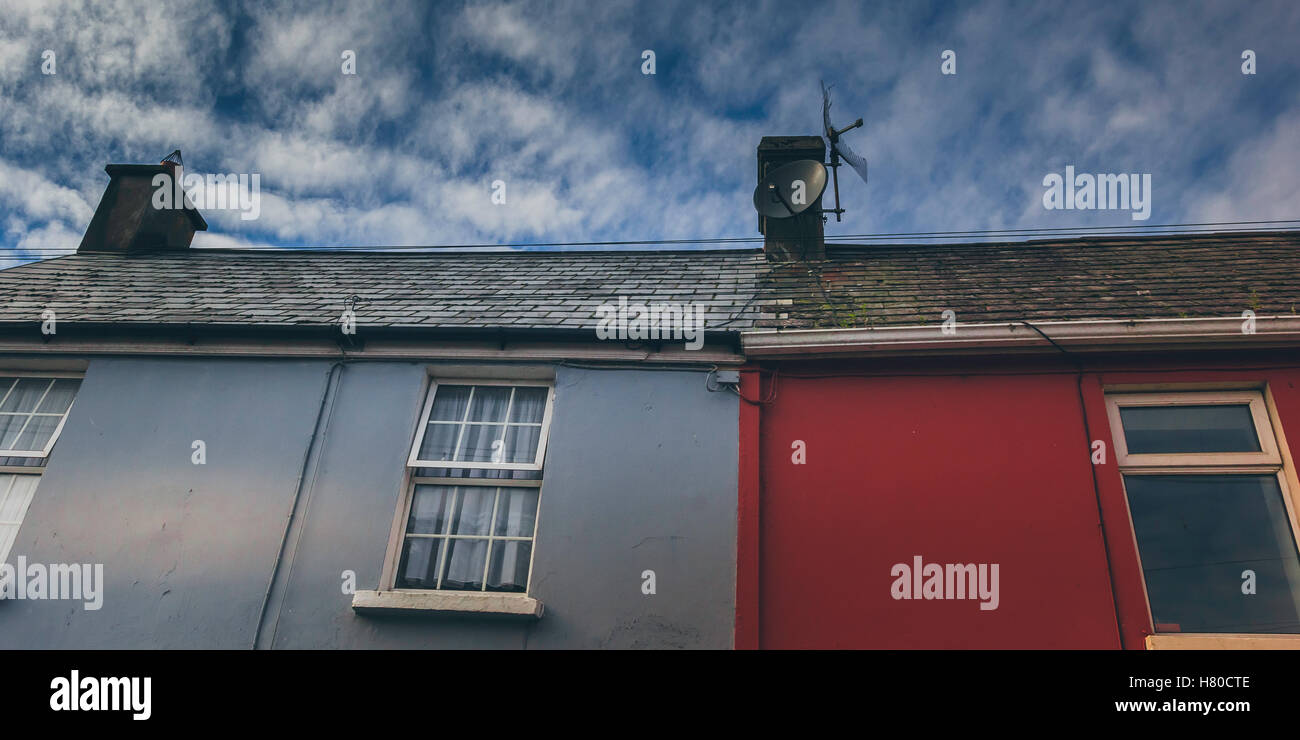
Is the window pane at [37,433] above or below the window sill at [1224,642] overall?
above

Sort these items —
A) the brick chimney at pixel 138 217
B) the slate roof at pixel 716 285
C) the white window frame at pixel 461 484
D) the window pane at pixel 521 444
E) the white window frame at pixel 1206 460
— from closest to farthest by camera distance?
1. the white window frame at pixel 1206 460
2. the white window frame at pixel 461 484
3. the window pane at pixel 521 444
4. the slate roof at pixel 716 285
5. the brick chimney at pixel 138 217

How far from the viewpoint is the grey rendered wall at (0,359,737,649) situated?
496 centimetres

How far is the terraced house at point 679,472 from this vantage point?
4.84m

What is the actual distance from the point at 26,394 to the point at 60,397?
1.12 ft

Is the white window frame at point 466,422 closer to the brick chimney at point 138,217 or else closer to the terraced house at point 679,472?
the terraced house at point 679,472

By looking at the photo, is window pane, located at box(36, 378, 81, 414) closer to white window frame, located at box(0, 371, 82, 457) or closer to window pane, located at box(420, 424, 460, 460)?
white window frame, located at box(0, 371, 82, 457)

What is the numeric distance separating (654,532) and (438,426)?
2.20 meters

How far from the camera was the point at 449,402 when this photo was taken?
6.07 m

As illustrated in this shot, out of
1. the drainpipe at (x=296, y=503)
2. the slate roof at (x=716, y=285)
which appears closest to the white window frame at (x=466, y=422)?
the slate roof at (x=716, y=285)

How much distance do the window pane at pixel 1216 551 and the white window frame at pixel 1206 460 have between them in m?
0.05

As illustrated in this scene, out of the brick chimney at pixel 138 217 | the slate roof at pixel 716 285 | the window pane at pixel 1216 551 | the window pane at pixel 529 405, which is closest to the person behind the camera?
the window pane at pixel 1216 551
